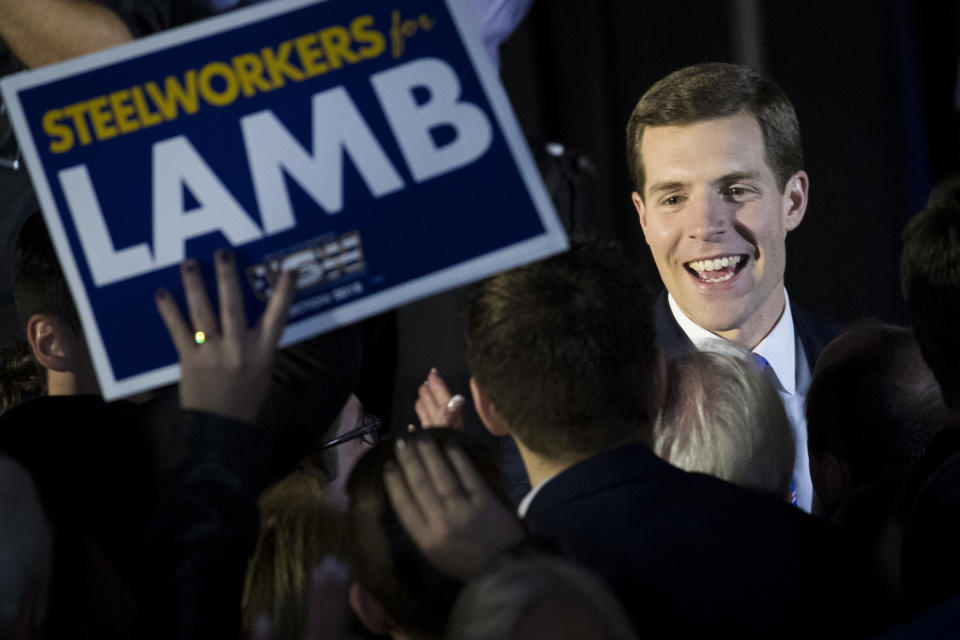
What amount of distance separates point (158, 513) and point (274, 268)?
11.5 inches

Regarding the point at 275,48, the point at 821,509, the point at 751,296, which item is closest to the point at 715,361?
the point at 821,509

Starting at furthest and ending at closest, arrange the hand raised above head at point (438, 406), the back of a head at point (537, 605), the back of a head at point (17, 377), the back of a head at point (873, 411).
→ the back of a head at point (17, 377) < the hand raised above head at point (438, 406) < the back of a head at point (873, 411) < the back of a head at point (537, 605)

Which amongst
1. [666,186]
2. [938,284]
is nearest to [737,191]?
[666,186]

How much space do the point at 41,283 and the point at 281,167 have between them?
0.52 meters

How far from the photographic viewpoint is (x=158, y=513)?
1.35 metres

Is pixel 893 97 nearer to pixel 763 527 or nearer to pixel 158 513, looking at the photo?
pixel 763 527

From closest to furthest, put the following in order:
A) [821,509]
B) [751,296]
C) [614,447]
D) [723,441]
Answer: [614,447]
[723,441]
[821,509]
[751,296]

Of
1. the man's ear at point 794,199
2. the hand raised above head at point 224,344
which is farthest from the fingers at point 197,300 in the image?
the man's ear at point 794,199

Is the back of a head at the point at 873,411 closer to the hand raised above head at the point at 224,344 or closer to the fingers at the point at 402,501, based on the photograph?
the fingers at the point at 402,501

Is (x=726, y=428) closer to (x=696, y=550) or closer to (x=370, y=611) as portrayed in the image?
(x=696, y=550)

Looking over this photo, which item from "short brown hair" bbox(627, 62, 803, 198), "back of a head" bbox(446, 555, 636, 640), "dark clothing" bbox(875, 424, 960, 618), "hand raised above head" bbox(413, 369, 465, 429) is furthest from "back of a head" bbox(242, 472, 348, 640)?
"short brown hair" bbox(627, 62, 803, 198)

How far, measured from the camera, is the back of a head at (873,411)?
183cm

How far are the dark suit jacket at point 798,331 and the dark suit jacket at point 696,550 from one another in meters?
1.05

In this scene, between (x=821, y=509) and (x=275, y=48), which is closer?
(x=275, y=48)
